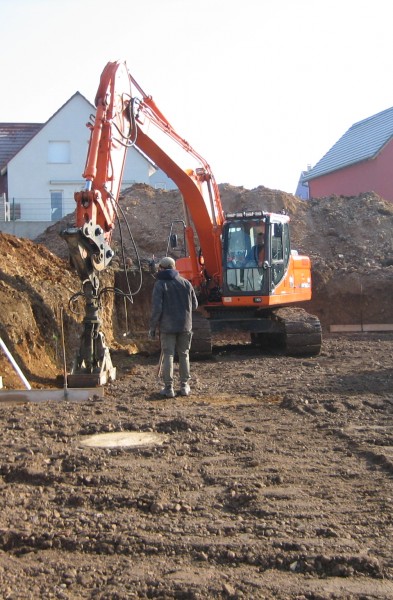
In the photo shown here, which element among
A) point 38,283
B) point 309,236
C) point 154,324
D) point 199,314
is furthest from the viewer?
point 309,236

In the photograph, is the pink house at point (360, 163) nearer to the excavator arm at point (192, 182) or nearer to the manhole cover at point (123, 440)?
the excavator arm at point (192, 182)

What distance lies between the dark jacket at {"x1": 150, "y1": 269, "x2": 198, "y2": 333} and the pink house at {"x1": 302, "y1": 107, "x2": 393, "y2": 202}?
28.2m

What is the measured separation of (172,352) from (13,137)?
36.3m

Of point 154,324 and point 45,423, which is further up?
point 154,324

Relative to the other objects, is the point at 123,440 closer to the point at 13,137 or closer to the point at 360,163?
the point at 360,163

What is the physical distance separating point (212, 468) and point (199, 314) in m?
9.20

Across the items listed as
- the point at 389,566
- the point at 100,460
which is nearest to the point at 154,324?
the point at 100,460

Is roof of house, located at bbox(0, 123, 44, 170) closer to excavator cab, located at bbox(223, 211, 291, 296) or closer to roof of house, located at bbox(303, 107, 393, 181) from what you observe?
roof of house, located at bbox(303, 107, 393, 181)

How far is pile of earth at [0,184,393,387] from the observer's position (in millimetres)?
12977

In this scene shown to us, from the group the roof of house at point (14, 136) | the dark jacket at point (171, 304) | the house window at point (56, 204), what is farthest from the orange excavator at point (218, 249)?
the roof of house at point (14, 136)

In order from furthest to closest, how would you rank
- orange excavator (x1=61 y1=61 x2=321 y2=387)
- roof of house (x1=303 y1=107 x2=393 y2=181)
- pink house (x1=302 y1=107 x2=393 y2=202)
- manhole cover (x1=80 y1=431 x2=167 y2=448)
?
roof of house (x1=303 y1=107 x2=393 y2=181) → pink house (x1=302 y1=107 x2=393 y2=202) → orange excavator (x1=61 y1=61 x2=321 y2=387) → manhole cover (x1=80 y1=431 x2=167 y2=448)

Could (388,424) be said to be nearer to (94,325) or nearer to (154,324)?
(154,324)

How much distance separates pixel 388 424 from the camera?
8.38m

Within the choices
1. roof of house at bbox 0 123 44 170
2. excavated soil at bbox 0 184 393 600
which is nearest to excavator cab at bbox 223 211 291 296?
excavated soil at bbox 0 184 393 600
